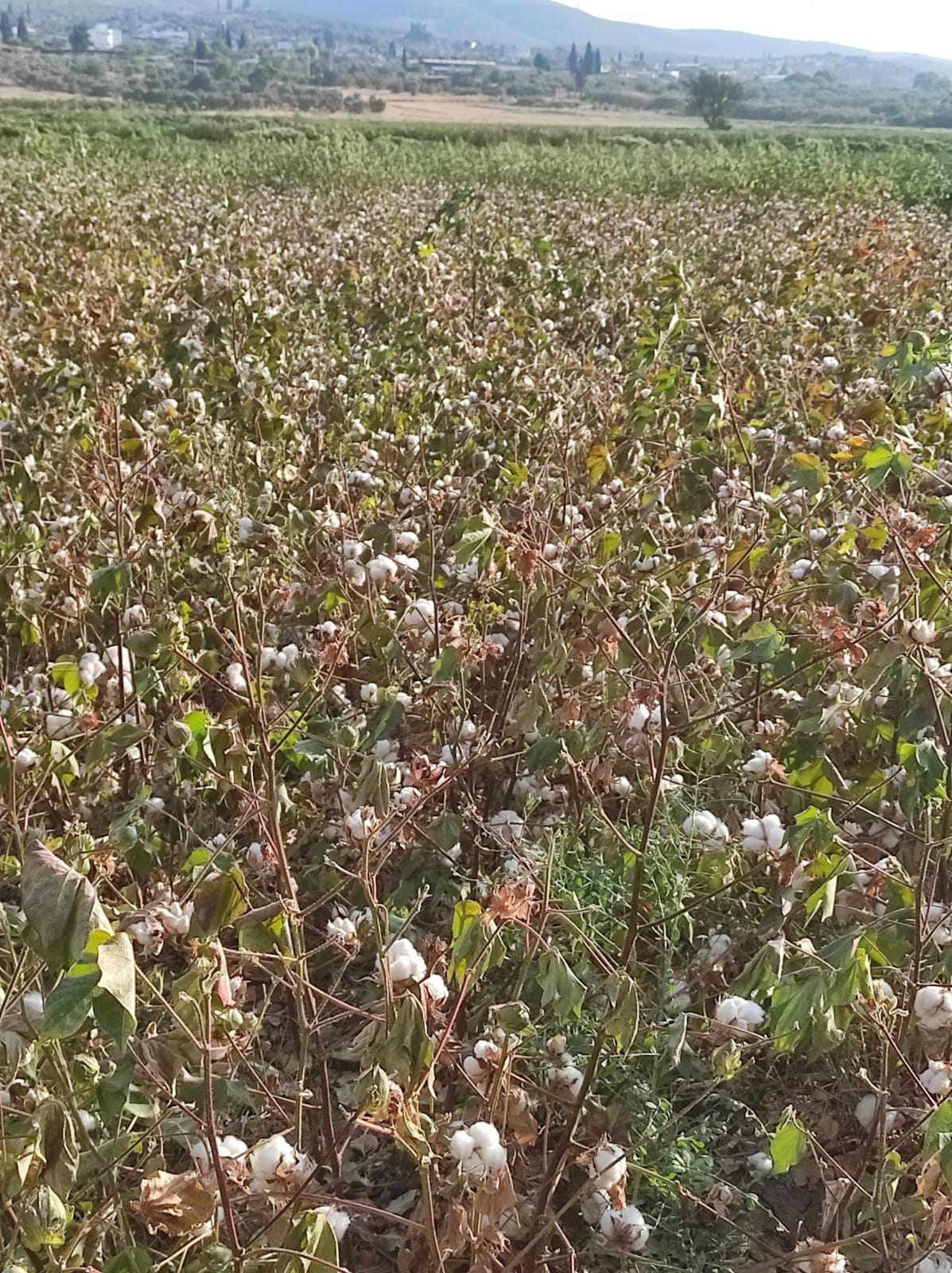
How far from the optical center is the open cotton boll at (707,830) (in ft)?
7.04

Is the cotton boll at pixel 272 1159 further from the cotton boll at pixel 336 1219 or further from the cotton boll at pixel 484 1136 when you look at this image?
the cotton boll at pixel 484 1136

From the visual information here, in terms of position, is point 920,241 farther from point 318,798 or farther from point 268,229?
point 318,798

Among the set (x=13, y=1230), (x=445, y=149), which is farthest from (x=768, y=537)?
(x=445, y=149)

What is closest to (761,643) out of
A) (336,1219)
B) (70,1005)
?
(336,1219)

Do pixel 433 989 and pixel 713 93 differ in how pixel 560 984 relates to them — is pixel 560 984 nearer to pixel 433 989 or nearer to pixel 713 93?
pixel 433 989

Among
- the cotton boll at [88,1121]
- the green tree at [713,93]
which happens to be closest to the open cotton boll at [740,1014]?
the cotton boll at [88,1121]

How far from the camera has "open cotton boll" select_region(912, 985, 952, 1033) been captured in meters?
1.49

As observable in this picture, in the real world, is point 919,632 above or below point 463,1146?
above

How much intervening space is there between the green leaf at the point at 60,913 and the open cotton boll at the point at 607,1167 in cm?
95

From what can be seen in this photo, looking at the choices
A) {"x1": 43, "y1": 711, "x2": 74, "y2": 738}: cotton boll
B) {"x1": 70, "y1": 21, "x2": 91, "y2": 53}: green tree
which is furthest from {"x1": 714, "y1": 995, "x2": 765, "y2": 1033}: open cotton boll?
{"x1": 70, "y1": 21, "x2": 91, "y2": 53}: green tree

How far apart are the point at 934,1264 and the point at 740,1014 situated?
40 cm

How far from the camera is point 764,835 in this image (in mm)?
1933

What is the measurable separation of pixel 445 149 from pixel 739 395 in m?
18.9

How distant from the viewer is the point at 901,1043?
1685 millimetres
